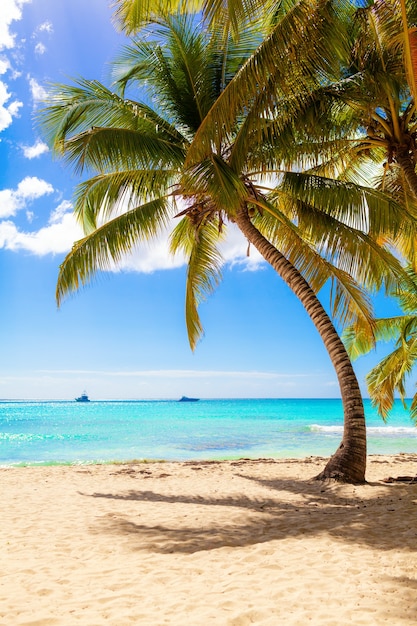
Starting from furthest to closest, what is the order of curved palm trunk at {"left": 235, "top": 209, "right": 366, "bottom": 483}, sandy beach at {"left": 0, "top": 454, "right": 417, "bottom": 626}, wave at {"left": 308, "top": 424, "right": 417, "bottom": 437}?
wave at {"left": 308, "top": 424, "right": 417, "bottom": 437}, curved palm trunk at {"left": 235, "top": 209, "right": 366, "bottom": 483}, sandy beach at {"left": 0, "top": 454, "right": 417, "bottom": 626}

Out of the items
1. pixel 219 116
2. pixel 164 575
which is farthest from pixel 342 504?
pixel 219 116

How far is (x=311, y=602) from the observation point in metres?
3.32

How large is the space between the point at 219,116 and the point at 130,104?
10.6 ft

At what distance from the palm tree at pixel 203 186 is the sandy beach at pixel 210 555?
228 cm

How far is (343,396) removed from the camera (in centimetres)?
846

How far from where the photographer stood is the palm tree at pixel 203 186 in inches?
323

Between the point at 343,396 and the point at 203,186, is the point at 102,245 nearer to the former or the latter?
the point at 203,186

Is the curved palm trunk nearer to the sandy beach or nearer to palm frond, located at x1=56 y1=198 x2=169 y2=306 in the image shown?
the sandy beach

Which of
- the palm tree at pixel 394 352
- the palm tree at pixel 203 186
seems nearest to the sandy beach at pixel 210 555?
the palm tree at pixel 203 186

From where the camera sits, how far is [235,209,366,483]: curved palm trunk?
8.21 metres

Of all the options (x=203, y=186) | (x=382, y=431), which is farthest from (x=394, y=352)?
(x=382, y=431)

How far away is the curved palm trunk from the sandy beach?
1.22 ft

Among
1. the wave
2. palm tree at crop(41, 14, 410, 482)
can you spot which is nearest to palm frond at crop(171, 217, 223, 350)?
palm tree at crop(41, 14, 410, 482)

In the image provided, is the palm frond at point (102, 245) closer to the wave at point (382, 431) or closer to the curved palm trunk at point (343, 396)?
the curved palm trunk at point (343, 396)
